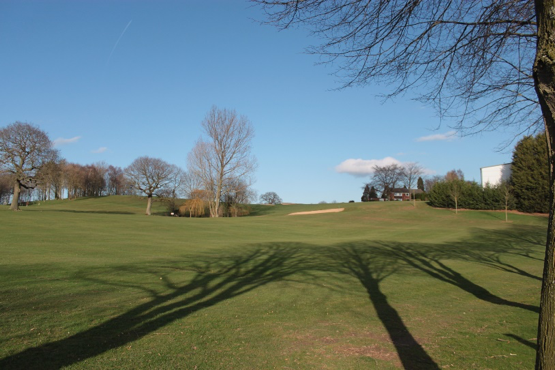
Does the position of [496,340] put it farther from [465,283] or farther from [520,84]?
[465,283]

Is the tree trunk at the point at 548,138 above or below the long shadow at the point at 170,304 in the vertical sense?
above

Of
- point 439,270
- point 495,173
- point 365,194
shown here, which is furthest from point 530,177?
point 365,194

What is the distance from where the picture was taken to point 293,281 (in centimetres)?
1095

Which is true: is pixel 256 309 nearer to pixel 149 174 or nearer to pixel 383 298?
pixel 383 298

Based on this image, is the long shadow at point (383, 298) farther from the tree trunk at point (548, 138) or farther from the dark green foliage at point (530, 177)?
the dark green foliage at point (530, 177)

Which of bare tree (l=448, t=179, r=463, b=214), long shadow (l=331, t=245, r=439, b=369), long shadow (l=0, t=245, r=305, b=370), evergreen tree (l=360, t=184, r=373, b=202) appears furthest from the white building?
long shadow (l=0, t=245, r=305, b=370)

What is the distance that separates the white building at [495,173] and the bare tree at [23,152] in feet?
201

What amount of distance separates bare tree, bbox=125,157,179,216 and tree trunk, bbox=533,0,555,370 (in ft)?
203

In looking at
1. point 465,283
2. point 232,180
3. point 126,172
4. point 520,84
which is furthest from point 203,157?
point 520,84

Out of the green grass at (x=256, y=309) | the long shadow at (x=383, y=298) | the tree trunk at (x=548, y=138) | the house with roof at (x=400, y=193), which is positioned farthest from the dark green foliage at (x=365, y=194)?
the tree trunk at (x=548, y=138)

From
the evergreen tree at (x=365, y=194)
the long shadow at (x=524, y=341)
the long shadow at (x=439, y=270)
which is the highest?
the evergreen tree at (x=365, y=194)

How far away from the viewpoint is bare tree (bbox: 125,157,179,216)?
196ft

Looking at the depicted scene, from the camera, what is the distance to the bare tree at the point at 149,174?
59688 mm

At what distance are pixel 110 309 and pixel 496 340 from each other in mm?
7056
